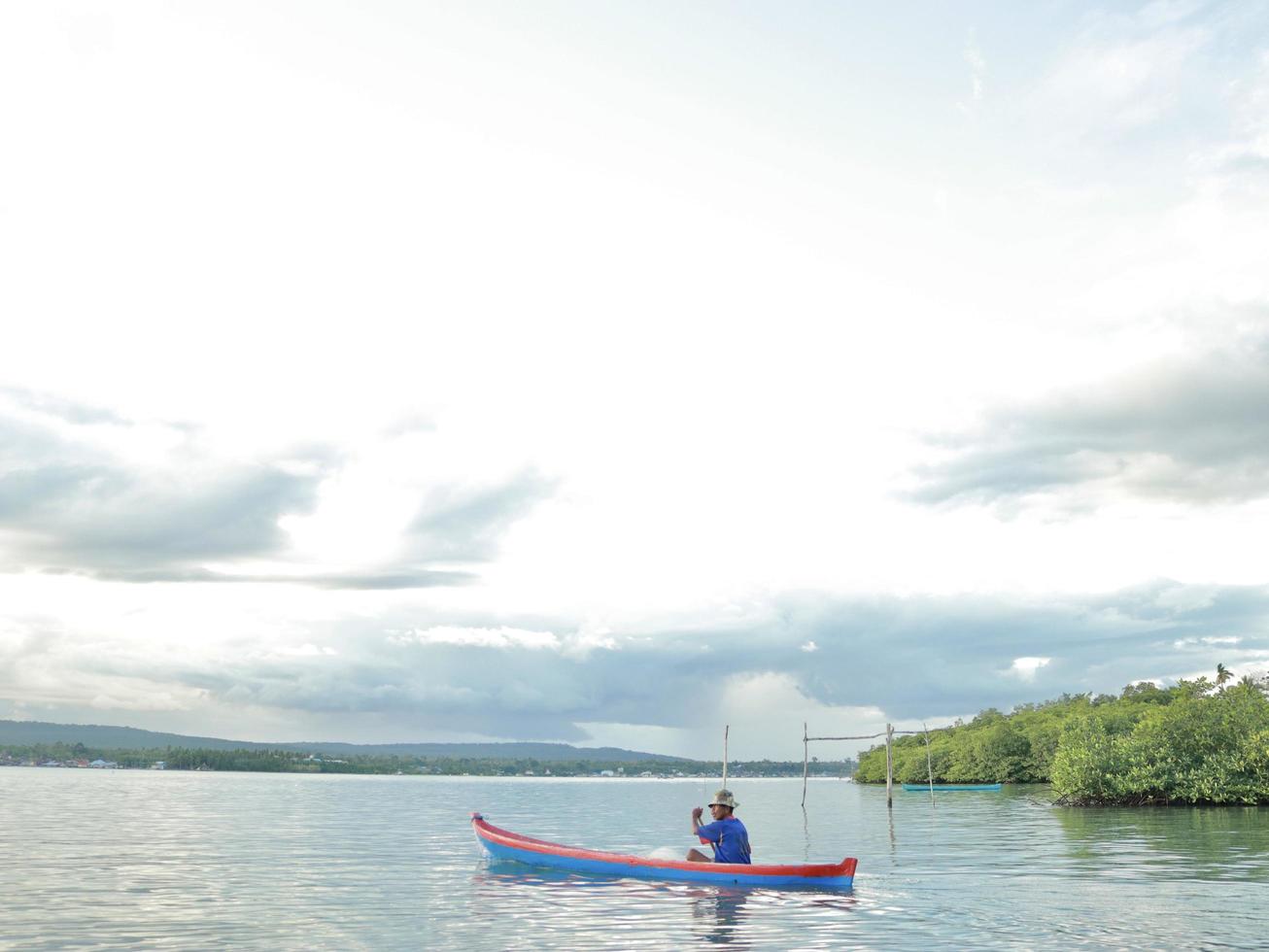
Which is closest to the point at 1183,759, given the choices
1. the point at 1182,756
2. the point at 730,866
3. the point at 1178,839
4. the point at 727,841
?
the point at 1182,756

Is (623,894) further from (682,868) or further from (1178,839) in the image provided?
(1178,839)

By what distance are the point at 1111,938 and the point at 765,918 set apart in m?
7.71

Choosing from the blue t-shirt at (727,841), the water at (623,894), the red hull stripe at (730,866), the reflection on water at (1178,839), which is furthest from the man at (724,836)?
the reflection on water at (1178,839)

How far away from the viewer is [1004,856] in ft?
132

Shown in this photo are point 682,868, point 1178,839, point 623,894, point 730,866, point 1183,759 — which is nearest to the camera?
point 730,866

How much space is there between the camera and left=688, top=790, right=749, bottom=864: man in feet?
101

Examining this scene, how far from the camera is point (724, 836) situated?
3067 cm

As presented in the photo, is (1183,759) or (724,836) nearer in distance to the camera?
(724,836)

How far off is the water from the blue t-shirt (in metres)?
0.89

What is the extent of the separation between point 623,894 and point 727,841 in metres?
3.25

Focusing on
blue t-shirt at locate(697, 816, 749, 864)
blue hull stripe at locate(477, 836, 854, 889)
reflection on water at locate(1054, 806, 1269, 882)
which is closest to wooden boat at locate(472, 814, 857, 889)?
blue hull stripe at locate(477, 836, 854, 889)

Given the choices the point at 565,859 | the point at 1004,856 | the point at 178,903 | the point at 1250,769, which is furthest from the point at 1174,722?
the point at 178,903

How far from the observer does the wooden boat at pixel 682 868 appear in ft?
96.9

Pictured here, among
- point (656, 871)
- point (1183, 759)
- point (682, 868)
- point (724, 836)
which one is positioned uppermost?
point (1183, 759)
